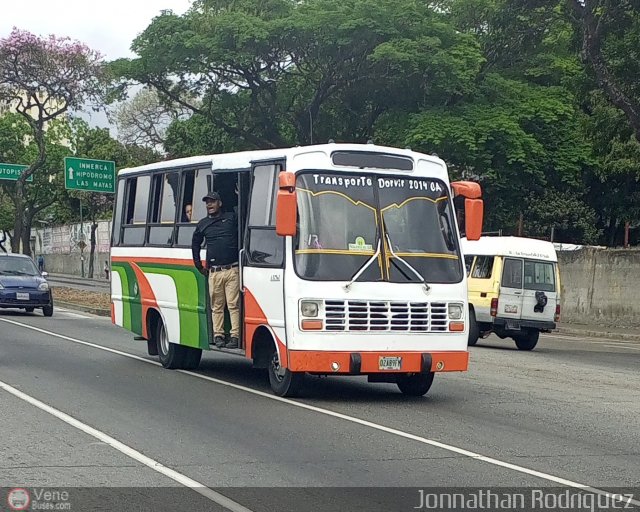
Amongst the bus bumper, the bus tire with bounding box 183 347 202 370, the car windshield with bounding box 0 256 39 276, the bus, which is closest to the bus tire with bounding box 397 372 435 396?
the bus

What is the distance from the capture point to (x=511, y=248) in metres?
23.4

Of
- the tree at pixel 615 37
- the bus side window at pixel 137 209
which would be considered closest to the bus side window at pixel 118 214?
the bus side window at pixel 137 209

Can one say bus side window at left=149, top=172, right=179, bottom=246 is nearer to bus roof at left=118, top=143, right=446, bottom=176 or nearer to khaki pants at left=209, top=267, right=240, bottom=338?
bus roof at left=118, top=143, right=446, bottom=176

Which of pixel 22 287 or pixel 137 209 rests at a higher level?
pixel 137 209

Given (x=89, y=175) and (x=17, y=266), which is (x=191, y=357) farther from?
(x=89, y=175)

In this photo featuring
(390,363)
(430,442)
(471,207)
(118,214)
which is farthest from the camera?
(118,214)

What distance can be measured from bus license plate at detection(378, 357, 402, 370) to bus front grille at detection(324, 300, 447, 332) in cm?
32

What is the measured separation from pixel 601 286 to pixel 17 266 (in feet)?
55.1

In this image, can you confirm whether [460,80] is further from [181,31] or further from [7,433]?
[7,433]

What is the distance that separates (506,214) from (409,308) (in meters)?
32.0

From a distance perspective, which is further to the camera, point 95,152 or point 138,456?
point 95,152

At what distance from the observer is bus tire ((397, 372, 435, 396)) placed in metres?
12.9

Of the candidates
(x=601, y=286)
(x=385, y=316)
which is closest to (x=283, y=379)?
(x=385, y=316)

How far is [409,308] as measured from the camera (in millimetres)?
12109
